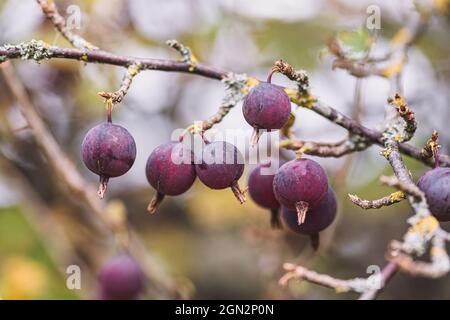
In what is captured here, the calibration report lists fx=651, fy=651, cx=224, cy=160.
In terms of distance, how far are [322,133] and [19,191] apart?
5.60 ft

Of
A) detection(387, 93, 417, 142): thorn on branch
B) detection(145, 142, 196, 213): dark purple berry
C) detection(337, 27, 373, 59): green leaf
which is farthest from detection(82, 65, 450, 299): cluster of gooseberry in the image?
detection(337, 27, 373, 59): green leaf

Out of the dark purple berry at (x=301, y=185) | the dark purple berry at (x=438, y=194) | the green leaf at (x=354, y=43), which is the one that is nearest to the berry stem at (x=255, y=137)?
the dark purple berry at (x=301, y=185)

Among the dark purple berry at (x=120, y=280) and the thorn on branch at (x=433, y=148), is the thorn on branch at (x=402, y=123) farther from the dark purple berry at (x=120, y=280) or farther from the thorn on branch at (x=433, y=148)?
the dark purple berry at (x=120, y=280)

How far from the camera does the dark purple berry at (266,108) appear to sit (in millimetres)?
1492

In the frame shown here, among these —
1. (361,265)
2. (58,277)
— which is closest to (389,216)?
(361,265)

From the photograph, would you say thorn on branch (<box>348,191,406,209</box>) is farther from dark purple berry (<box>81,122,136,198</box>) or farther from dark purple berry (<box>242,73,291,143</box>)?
dark purple berry (<box>81,122,136,198</box>)

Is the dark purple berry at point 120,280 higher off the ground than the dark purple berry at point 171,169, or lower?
higher

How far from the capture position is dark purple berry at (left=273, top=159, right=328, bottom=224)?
60.1 inches

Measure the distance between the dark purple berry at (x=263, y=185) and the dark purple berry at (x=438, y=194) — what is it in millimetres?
500

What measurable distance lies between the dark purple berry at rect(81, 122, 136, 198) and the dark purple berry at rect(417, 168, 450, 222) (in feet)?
2.17

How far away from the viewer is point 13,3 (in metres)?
3.44

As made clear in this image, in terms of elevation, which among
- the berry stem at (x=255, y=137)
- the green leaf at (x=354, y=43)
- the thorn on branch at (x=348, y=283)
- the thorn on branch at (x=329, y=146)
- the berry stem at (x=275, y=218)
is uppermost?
the green leaf at (x=354, y=43)

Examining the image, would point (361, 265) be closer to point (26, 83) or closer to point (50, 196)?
point (50, 196)

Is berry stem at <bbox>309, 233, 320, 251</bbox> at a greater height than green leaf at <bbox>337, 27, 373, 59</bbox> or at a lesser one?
lesser
